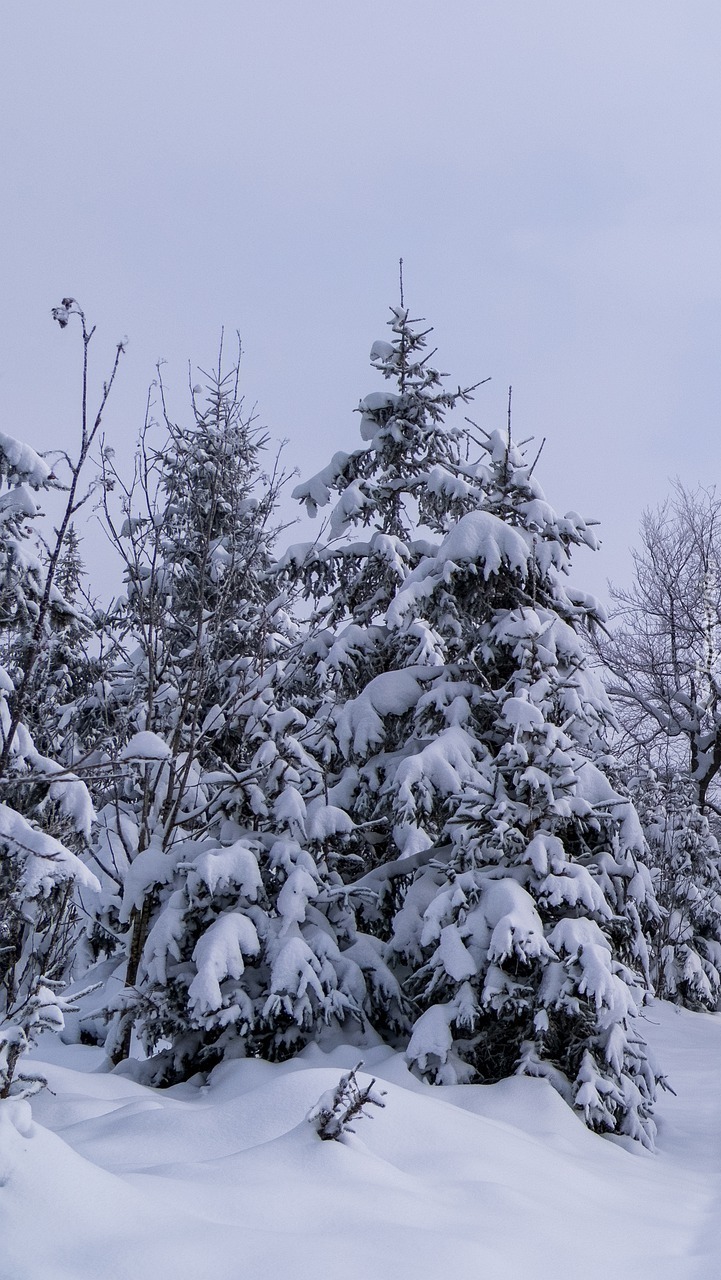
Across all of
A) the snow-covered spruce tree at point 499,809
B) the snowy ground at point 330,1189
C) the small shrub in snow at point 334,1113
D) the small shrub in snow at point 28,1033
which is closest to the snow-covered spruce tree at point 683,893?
the snow-covered spruce tree at point 499,809

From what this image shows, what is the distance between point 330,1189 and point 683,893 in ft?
52.6

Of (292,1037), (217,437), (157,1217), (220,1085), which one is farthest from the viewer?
(217,437)

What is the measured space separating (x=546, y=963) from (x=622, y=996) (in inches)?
21.9

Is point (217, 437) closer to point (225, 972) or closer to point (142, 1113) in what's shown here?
point (225, 972)

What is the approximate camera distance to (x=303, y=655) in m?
10.8

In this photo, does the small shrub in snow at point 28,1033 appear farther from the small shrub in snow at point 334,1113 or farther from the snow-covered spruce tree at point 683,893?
the snow-covered spruce tree at point 683,893

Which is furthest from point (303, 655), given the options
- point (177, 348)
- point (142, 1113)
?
point (142, 1113)

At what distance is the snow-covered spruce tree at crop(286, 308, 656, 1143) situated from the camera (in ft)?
22.2

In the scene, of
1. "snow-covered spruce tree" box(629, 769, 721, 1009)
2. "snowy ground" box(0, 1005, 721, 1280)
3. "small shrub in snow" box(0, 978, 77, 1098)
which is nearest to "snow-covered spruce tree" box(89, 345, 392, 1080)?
"snowy ground" box(0, 1005, 721, 1280)

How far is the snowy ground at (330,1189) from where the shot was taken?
3084mm

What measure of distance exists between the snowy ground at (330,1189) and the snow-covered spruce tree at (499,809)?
528mm

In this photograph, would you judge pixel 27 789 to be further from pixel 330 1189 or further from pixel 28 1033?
pixel 330 1189

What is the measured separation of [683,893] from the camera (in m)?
18.3

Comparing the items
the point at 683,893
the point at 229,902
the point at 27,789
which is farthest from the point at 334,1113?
the point at 683,893
